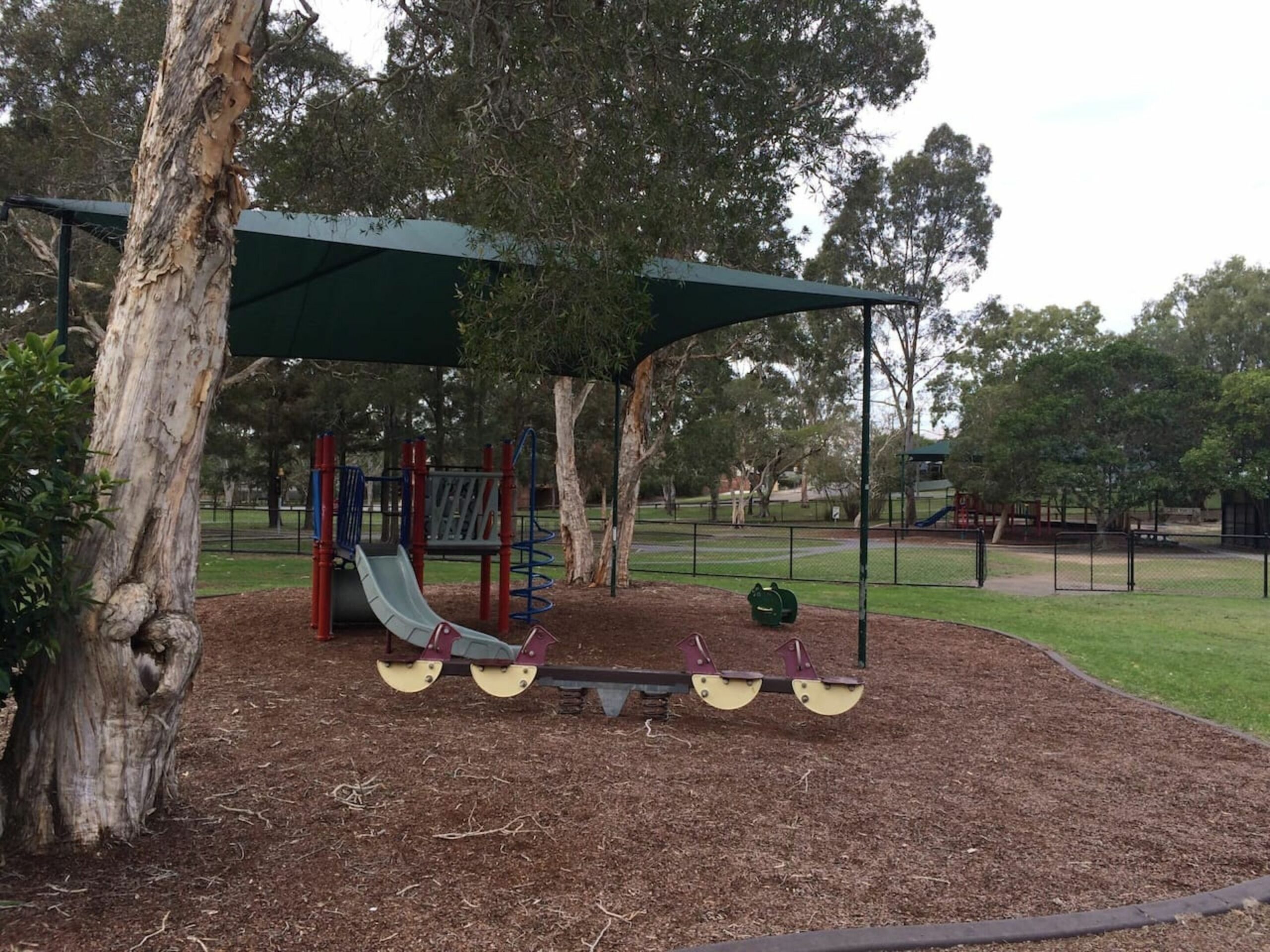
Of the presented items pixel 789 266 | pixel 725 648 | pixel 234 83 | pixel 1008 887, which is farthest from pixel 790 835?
pixel 789 266

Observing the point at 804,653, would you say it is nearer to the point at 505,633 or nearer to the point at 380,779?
the point at 380,779

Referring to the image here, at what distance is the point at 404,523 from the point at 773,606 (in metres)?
4.01

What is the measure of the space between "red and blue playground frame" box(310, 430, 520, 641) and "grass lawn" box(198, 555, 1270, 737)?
3.06 meters

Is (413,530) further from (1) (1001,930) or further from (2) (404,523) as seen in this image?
(1) (1001,930)

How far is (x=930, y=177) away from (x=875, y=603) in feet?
98.4

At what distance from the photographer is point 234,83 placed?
3.57 m

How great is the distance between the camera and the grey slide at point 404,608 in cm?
621

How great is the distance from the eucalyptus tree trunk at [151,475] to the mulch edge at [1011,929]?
209 cm

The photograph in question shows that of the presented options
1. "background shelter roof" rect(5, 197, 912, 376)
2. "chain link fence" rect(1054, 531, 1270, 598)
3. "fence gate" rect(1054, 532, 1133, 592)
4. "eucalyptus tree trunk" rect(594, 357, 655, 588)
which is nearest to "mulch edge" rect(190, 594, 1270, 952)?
"background shelter roof" rect(5, 197, 912, 376)

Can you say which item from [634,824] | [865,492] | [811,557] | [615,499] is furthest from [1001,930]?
[811,557]

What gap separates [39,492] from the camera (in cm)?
289

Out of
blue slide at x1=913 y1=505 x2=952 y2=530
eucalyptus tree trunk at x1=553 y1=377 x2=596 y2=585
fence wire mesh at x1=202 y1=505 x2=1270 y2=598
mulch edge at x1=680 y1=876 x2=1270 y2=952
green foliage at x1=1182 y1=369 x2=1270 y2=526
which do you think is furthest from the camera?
blue slide at x1=913 y1=505 x2=952 y2=530

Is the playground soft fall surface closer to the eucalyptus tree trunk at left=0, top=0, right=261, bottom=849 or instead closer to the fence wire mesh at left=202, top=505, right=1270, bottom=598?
the eucalyptus tree trunk at left=0, top=0, right=261, bottom=849

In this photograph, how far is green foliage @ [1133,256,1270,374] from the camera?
165 feet
